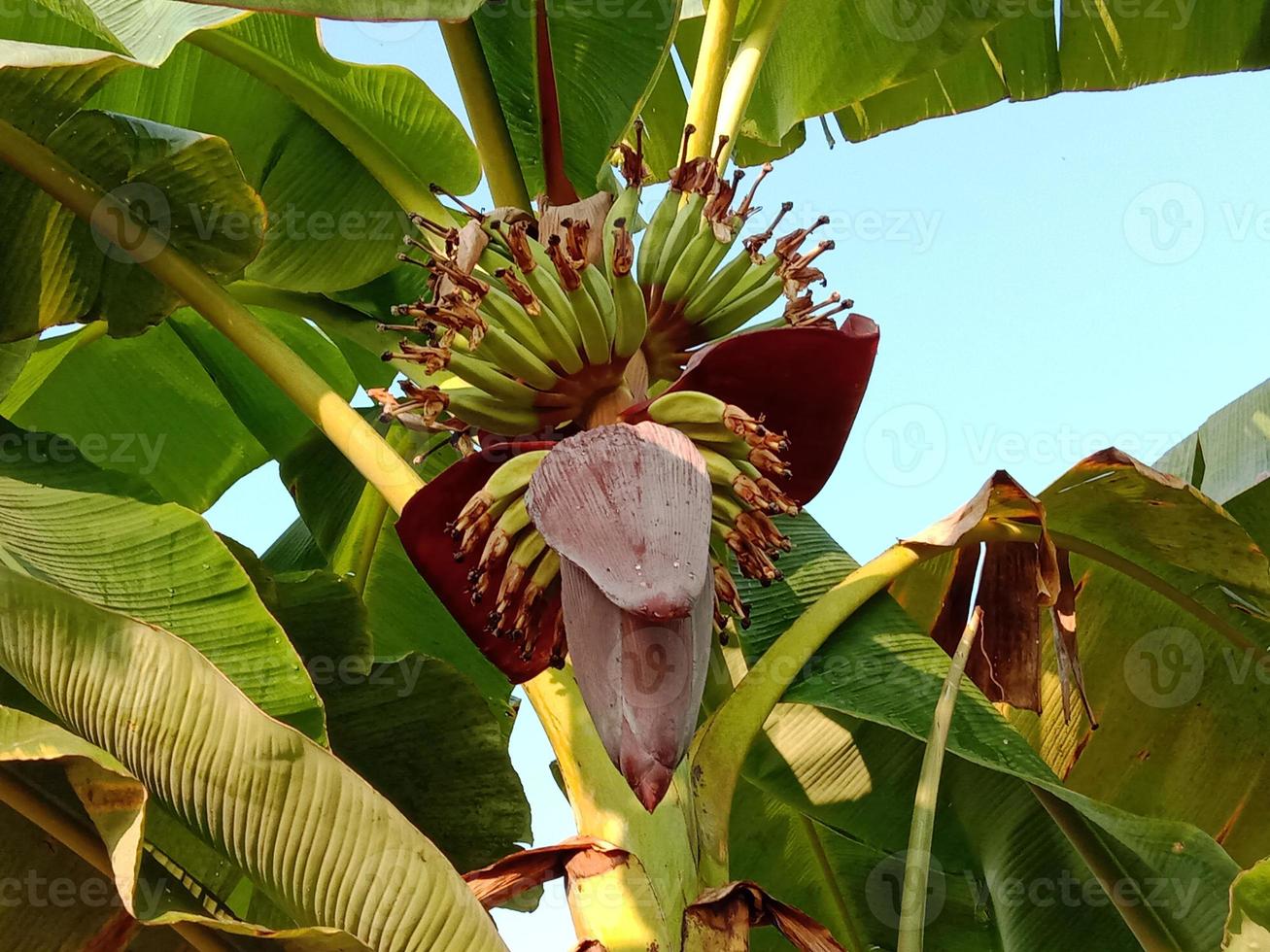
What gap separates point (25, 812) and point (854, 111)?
1.95 metres

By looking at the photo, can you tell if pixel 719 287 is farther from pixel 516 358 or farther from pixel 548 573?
pixel 548 573

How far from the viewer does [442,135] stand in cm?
186

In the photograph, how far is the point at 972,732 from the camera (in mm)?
1437

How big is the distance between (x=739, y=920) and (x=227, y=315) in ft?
2.91

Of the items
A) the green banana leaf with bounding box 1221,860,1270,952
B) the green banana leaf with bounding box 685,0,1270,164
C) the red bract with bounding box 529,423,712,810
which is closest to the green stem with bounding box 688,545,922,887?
the red bract with bounding box 529,423,712,810

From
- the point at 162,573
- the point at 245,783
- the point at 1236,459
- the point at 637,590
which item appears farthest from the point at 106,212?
the point at 1236,459

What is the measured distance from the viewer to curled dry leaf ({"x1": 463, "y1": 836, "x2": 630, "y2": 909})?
1.17 m

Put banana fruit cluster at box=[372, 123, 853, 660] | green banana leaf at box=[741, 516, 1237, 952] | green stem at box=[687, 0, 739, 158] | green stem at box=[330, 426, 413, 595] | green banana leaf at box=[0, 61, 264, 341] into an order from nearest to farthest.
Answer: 1. banana fruit cluster at box=[372, 123, 853, 660]
2. green banana leaf at box=[741, 516, 1237, 952]
3. green banana leaf at box=[0, 61, 264, 341]
4. green stem at box=[687, 0, 739, 158]
5. green stem at box=[330, 426, 413, 595]

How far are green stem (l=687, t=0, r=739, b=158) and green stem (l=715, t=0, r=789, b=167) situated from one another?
28 millimetres

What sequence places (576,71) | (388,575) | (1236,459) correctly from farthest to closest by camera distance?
(388,575), (1236,459), (576,71)

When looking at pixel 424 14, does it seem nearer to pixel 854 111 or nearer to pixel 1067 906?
pixel 1067 906

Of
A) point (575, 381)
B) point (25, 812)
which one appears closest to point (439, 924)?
point (25, 812)

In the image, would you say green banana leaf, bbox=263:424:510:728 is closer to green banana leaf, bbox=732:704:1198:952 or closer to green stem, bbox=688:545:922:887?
green banana leaf, bbox=732:704:1198:952

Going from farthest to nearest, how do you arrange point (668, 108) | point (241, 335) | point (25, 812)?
1. point (668, 108)
2. point (241, 335)
3. point (25, 812)
